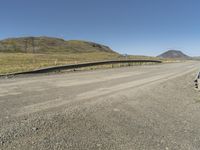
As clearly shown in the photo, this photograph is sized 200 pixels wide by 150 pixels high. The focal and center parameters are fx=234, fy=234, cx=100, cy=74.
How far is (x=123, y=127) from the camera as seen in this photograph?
539 cm

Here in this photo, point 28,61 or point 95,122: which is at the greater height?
point 28,61

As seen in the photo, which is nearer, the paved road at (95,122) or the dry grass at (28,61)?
the paved road at (95,122)

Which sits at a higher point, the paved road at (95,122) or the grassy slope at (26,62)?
the grassy slope at (26,62)

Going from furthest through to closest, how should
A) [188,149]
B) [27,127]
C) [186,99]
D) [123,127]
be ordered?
[186,99] → [123,127] → [27,127] → [188,149]

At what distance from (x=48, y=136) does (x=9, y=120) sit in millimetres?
1363

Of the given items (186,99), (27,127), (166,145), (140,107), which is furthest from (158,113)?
(27,127)

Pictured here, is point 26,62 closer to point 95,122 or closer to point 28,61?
point 28,61

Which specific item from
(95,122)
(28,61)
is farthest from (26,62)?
(95,122)

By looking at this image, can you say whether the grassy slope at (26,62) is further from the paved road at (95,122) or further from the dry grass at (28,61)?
the paved road at (95,122)

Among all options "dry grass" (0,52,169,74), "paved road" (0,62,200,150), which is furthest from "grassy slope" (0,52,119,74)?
"paved road" (0,62,200,150)

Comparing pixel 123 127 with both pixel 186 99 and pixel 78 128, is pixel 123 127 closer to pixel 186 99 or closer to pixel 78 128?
pixel 78 128

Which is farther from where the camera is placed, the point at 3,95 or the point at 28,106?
the point at 3,95

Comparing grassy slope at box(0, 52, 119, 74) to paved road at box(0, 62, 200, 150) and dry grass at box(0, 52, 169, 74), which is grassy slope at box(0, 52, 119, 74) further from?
paved road at box(0, 62, 200, 150)

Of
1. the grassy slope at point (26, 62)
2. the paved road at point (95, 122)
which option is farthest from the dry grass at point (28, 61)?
the paved road at point (95, 122)
